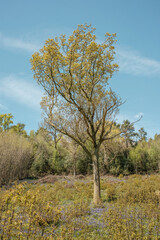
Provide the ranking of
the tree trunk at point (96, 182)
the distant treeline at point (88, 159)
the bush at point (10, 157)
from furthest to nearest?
1. the distant treeline at point (88, 159)
2. the bush at point (10, 157)
3. the tree trunk at point (96, 182)

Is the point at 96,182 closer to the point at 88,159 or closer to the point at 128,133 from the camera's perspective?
the point at 128,133

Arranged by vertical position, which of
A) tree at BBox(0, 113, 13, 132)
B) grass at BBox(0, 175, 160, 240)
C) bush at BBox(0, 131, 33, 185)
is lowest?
grass at BBox(0, 175, 160, 240)

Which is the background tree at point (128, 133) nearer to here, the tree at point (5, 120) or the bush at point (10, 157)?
the bush at point (10, 157)

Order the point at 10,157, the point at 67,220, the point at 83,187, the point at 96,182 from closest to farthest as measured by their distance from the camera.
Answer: the point at 67,220 < the point at 96,182 < the point at 83,187 < the point at 10,157

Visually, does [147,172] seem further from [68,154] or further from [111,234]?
[111,234]

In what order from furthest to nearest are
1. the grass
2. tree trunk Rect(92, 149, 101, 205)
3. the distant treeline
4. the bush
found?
1. the distant treeline
2. the bush
3. tree trunk Rect(92, 149, 101, 205)
4. the grass

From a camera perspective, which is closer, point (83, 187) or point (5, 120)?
point (83, 187)

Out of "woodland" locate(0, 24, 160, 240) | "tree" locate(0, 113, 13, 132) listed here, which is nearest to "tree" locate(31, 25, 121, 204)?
"woodland" locate(0, 24, 160, 240)

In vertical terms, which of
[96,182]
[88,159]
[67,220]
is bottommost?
[67,220]

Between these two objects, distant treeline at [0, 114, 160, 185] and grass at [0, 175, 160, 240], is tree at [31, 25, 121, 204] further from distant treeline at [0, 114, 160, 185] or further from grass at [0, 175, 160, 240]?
distant treeline at [0, 114, 160, 185]

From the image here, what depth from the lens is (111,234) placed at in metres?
3.79

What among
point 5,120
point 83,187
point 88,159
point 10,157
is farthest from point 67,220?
point 5,120

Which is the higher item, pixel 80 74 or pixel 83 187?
pixel 80 74

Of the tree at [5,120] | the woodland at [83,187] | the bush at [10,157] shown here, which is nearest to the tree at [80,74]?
the woodland at [83,187]
